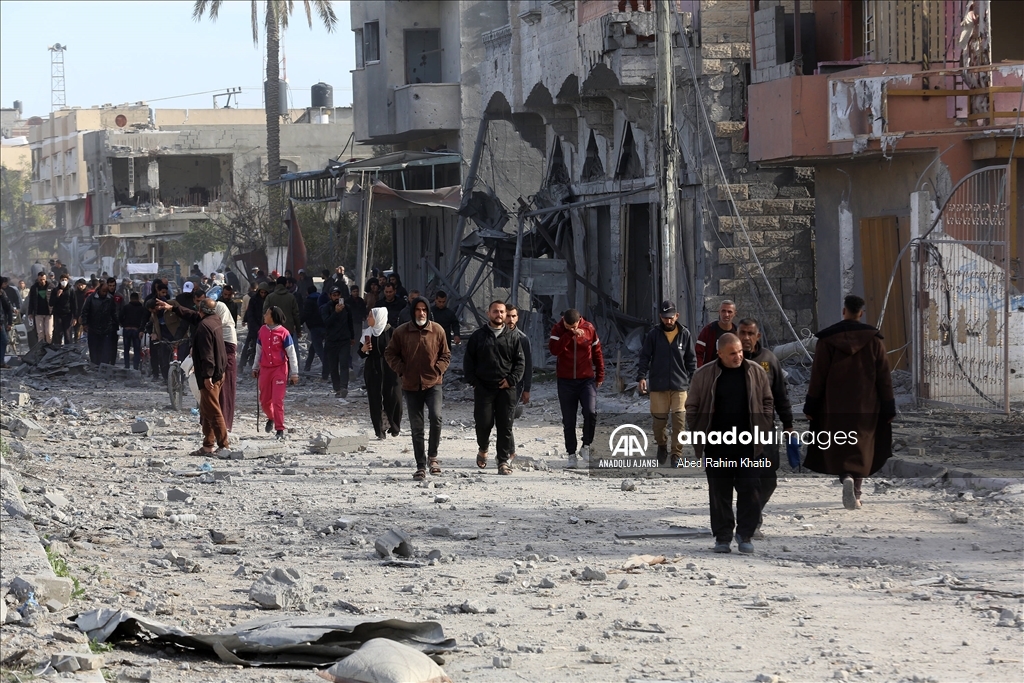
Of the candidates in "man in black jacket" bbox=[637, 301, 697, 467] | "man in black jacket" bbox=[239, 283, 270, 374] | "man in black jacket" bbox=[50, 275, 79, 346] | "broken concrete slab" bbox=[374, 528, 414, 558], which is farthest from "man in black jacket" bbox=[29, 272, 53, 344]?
"broken concrete slab" bbox=[374, 528, 414, 558]

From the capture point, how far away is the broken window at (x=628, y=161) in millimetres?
22438

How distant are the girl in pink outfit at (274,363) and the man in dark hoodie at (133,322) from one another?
8797 mm

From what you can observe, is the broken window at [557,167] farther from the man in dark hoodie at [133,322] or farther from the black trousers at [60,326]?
the black trousers at [60,326]

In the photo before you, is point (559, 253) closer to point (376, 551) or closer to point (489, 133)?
point (489, 133)

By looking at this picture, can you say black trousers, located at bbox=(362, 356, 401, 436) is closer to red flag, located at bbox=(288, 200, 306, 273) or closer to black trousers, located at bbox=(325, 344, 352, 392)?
black trousers, located at bbox=(325, 344, 352, 392)

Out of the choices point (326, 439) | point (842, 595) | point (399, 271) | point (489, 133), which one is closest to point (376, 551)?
point (842, 595)

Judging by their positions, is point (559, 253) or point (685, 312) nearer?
point (685, 312)

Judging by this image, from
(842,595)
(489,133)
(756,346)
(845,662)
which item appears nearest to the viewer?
(845,662)

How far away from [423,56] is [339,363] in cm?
1614

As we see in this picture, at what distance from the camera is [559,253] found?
21.3m

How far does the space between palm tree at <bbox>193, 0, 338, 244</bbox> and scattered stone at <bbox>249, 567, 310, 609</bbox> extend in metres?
30.3

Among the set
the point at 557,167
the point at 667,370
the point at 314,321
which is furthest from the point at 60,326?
the point at 667,370

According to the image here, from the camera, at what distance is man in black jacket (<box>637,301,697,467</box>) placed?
12.3 m

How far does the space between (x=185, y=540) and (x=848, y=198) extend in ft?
39.0
